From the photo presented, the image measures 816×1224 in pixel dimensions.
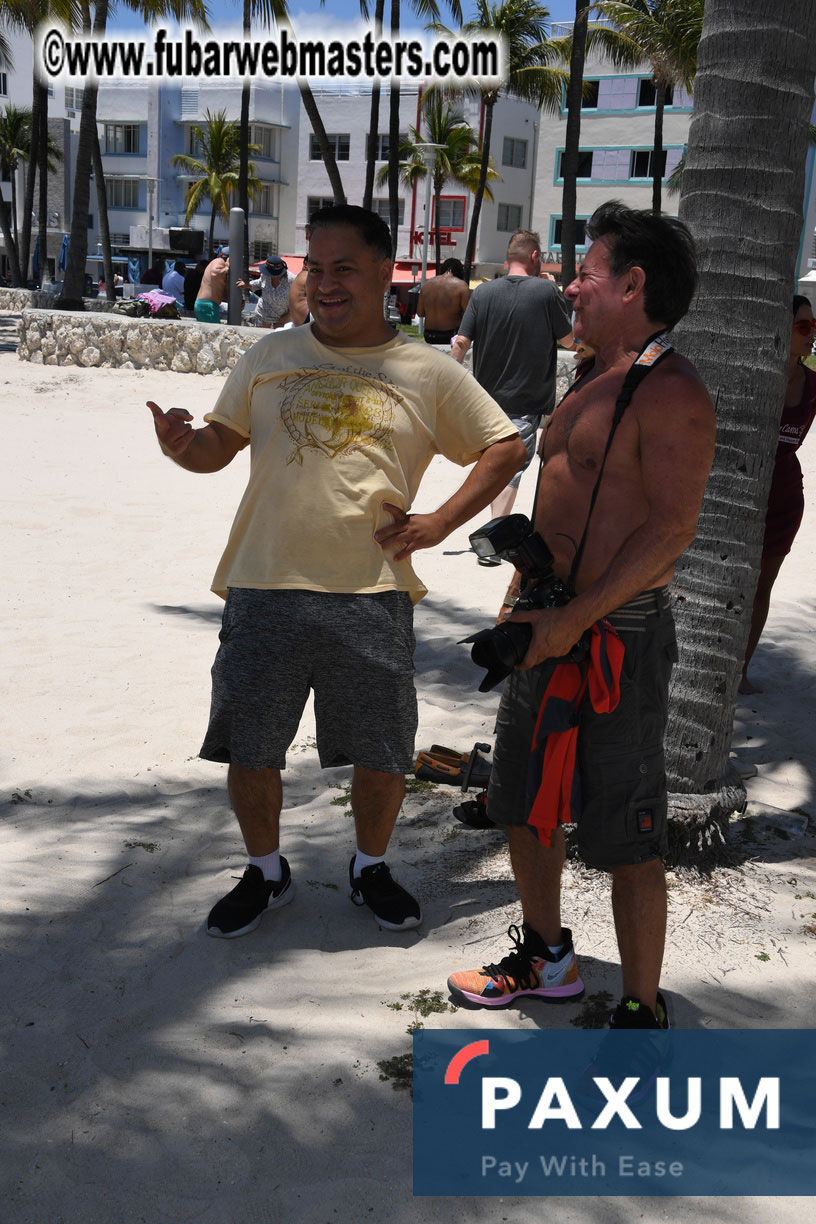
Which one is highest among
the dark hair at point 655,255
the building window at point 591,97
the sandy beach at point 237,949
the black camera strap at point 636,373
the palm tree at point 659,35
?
the building window at point 591,97

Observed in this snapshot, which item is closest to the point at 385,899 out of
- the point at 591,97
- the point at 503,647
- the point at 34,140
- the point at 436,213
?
the point at 503,647

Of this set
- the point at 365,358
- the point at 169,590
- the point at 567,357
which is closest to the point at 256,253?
the point at 567,357

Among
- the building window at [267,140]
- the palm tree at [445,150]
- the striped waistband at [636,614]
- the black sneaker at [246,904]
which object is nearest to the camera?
the striped waistband at [636,614]

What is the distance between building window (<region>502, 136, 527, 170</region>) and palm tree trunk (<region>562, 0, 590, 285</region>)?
26865 mm

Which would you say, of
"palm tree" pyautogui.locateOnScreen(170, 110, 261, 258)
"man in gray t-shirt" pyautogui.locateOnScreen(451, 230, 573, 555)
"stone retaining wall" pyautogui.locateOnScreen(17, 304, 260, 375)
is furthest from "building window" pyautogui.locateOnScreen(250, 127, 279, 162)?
"man in gray t-shirt" pyautogui.locateOnScreen(451, 230, 573, 555)

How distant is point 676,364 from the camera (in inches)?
96.3

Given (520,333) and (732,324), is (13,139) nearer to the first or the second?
(520,333)

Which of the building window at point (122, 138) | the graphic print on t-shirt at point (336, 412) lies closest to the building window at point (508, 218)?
the building window at point (122, 138)

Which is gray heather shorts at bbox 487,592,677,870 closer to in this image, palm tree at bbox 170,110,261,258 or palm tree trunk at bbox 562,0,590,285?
palm tree trunk at bbox 562,0,590,285

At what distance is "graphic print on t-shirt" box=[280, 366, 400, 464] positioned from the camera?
3029 millimetres

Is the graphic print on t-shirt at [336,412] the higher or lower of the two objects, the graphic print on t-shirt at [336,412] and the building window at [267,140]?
the lower

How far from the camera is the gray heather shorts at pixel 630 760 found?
8.23ft

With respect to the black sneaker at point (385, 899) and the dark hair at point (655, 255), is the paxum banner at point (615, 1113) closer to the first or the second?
the black sneaker at point (385, 899)

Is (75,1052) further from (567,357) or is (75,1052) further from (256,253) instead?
(256,253)
